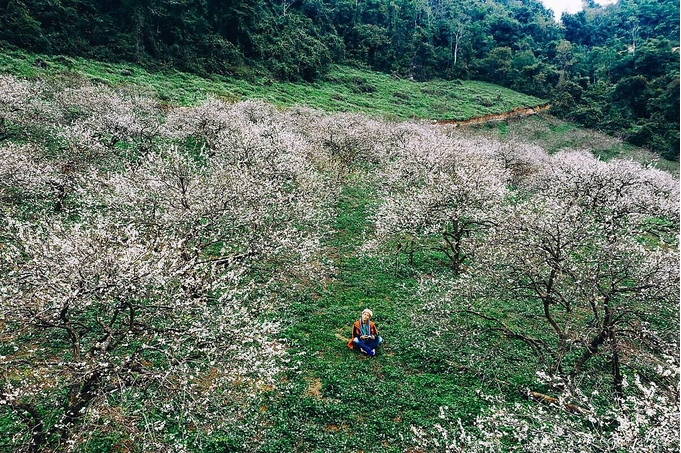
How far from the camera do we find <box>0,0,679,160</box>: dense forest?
62.3 m

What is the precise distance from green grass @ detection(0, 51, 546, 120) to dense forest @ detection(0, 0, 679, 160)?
4.51 m

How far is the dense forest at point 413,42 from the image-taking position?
204 feet

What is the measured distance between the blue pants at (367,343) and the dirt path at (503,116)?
65.7m

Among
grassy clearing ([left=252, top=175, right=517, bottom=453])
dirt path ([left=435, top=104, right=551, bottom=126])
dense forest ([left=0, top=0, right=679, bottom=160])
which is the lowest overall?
grassy clearing ([left=252, top=175, right=517, bottom=453])

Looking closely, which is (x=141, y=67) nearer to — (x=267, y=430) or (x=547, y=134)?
(x=267, y=430)

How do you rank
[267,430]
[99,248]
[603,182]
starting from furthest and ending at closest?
[603,182]
[267,430]
[99,248]

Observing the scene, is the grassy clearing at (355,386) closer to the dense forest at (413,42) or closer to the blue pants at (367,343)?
the blue pants at (367,343)

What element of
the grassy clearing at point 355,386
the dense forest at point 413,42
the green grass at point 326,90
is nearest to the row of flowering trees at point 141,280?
the grassy clearing at point 355,386

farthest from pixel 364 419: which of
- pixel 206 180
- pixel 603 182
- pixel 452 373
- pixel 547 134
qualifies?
pixel 547 134

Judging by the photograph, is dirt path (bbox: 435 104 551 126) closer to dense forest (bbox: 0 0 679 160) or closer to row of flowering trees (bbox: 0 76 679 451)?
dense forest (bbox: 0 0 679 160)

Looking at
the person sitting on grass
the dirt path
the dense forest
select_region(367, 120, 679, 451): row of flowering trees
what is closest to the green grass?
the dirt path

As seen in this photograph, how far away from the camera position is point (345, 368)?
1430 cm

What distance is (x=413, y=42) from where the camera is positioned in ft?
360

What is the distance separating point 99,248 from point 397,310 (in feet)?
43.8
